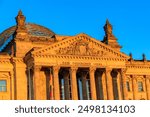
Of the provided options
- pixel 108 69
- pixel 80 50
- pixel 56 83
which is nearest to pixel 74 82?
pixel 56 83

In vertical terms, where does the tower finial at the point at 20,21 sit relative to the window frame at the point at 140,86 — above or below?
above

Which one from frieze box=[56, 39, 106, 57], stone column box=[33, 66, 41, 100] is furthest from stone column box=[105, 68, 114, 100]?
stone column box=[33, 66, 41, 100]

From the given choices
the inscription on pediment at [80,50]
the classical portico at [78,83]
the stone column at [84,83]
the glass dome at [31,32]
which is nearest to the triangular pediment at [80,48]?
the inscription on pediment at [80,50]

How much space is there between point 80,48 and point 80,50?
1.09ft

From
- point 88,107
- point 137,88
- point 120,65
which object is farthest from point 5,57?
point 88,107

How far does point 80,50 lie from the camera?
56000mm

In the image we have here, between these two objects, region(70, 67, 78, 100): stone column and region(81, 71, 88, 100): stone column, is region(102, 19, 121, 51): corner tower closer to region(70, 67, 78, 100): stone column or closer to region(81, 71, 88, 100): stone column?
region(81, 71, 88, 100): stone column

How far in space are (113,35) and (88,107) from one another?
163 feet

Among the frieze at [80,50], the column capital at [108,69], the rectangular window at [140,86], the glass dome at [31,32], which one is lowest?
the rectangular window at [140,86]

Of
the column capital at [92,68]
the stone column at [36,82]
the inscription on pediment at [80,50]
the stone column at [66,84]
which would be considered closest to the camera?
the stone column at [36,82]

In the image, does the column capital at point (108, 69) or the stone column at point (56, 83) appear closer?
the stone column at point (56, 83)

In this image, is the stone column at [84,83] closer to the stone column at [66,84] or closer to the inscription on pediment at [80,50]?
the stone column at [66,84]

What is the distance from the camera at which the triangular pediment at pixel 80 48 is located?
54219 millimetres

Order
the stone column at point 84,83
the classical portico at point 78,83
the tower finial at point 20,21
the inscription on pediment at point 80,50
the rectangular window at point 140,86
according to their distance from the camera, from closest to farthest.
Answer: the classical portico at point 78,83
the inscription on pediment at point 80,50
the stone column at point 84,83
the tower finial at point 20,21
the rectangular window at point 140,86
